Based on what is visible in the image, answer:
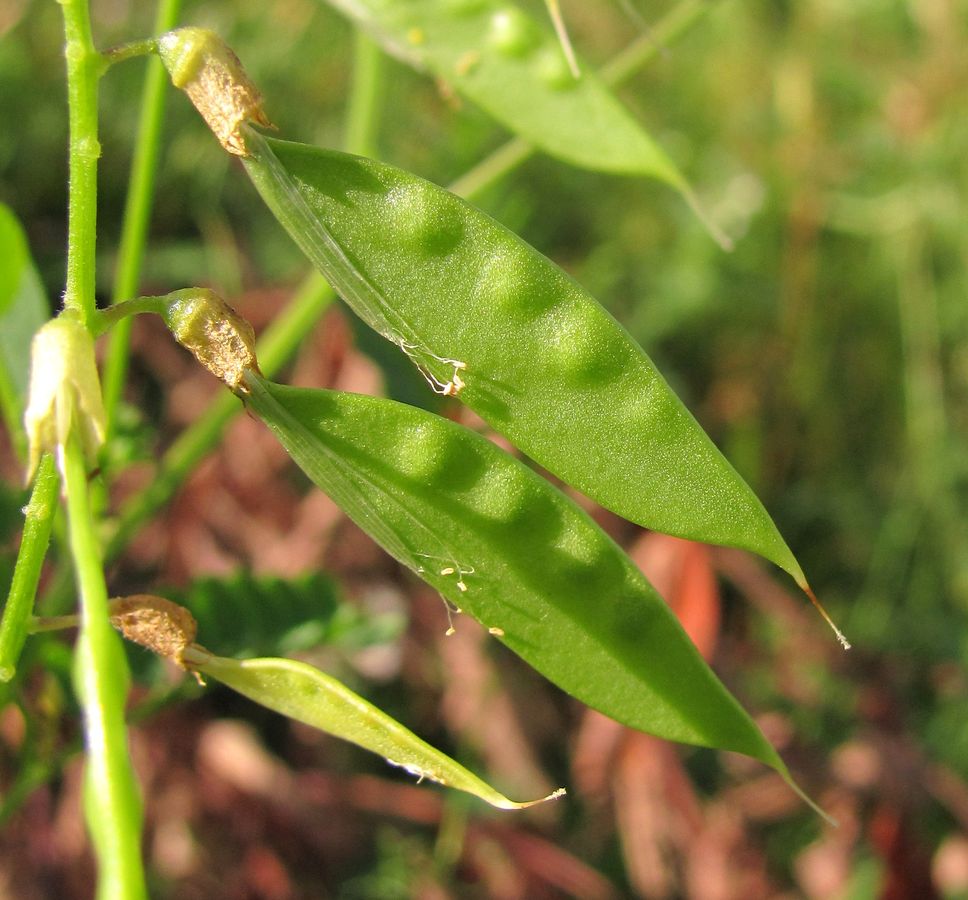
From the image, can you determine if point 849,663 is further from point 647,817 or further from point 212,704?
point 212,704

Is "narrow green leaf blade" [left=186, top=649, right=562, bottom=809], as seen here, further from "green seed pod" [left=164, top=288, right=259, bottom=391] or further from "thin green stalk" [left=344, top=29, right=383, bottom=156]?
"thin green stalk" [left=344, top=29, right=383, bottom=156]

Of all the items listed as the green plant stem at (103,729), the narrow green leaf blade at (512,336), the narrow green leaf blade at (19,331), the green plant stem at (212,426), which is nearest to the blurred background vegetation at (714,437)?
the green plant stem at (212,426)

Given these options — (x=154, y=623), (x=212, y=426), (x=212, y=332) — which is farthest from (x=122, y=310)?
(x=212, y=426)

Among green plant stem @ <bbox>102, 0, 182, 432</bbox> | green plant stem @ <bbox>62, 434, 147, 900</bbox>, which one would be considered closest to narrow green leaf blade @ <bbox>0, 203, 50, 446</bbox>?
green plant stem @ <bbox>102, 0, 182, 432</bbox>

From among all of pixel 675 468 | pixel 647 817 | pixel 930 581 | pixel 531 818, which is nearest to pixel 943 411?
pixel 930 581

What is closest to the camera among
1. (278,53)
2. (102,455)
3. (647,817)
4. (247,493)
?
(102,455)

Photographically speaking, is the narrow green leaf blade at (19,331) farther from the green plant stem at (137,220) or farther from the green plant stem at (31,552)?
the green plant stem at (31,552)
